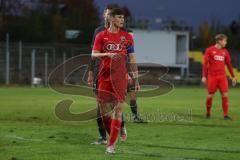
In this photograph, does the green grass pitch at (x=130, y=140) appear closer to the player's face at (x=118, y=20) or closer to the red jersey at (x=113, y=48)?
the red jersey at (x=113, y=48)

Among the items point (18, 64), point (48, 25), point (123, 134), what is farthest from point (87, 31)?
point (123, 134)

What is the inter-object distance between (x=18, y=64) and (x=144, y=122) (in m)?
40.5

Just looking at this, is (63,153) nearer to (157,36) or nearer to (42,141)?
(42,141)

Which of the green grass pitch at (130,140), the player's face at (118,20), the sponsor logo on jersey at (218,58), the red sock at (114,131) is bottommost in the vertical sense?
the green grass pitch at (130,140)

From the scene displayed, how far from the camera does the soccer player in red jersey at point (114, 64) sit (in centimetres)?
963

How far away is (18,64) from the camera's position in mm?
54969

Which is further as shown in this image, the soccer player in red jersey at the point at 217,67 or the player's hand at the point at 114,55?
the soccer player in red jersey at the point at 217,67

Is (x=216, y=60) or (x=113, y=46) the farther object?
(x=216, y=60)

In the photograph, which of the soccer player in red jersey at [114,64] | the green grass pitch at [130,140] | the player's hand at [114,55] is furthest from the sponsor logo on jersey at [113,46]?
the green grass pitch at [130,140]

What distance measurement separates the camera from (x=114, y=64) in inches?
386

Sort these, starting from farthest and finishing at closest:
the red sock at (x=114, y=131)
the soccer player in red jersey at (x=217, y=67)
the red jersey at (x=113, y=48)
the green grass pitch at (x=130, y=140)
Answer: the soccer player in red jersey at (x=217, y=67), the red jersey at (x=113, y=48), the red sock at (x=114, y=131), the green grass pitch at (x=130, y=140)

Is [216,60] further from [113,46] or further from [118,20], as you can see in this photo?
[118,20]

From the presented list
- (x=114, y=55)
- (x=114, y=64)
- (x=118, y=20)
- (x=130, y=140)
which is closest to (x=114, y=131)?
(x=114, y=64)

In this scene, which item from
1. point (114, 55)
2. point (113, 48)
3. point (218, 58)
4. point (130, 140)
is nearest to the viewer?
point (114, 55)
